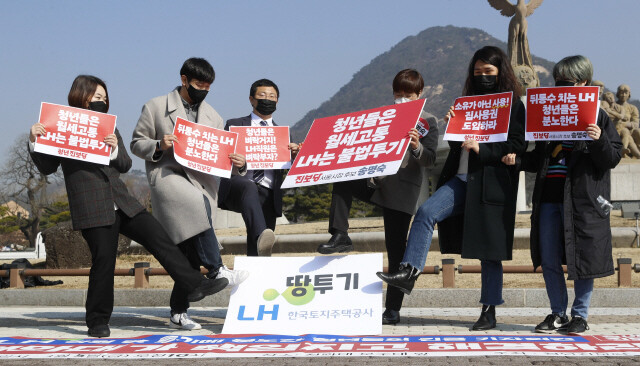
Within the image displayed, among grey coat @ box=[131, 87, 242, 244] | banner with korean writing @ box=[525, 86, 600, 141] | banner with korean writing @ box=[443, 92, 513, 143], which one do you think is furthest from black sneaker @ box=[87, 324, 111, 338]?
banner with korean writing @ box=[525, 86, 600, 141]

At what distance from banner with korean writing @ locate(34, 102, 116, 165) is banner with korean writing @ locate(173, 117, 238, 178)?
0.60m

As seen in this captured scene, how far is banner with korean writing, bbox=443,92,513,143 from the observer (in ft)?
19.3

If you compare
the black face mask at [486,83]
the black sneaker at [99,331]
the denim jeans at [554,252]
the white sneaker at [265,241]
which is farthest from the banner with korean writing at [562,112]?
the black sneaker at [99,331]

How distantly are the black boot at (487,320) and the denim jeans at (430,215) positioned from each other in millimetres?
719

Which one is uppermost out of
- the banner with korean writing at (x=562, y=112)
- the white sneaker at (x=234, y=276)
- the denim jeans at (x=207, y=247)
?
the banner with korean writing at (x=562, y=112)

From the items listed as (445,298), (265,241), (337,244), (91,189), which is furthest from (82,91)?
(445,298)

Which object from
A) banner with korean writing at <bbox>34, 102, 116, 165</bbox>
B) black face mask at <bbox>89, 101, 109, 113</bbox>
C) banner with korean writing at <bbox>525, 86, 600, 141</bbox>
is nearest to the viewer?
banner with korean writing at <bbox>525, 86, 600, 141</bbox>

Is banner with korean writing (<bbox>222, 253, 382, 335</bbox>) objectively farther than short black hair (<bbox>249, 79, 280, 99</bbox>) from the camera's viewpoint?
No

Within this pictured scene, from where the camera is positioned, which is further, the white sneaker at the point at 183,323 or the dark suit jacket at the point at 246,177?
the dark suit jacket at the point at 246,177

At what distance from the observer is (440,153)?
27531 millimetres

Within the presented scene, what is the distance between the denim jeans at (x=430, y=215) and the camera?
582 centimetres

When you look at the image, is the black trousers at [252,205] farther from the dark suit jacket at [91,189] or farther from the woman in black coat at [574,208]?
the woman in black coat at [574,208]

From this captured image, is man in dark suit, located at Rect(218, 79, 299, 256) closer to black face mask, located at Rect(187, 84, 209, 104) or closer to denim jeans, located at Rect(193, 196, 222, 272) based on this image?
denim jeans, located at Rect(193, 196, 222, 272)

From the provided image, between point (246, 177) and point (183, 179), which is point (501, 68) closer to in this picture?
point (246, 177)
